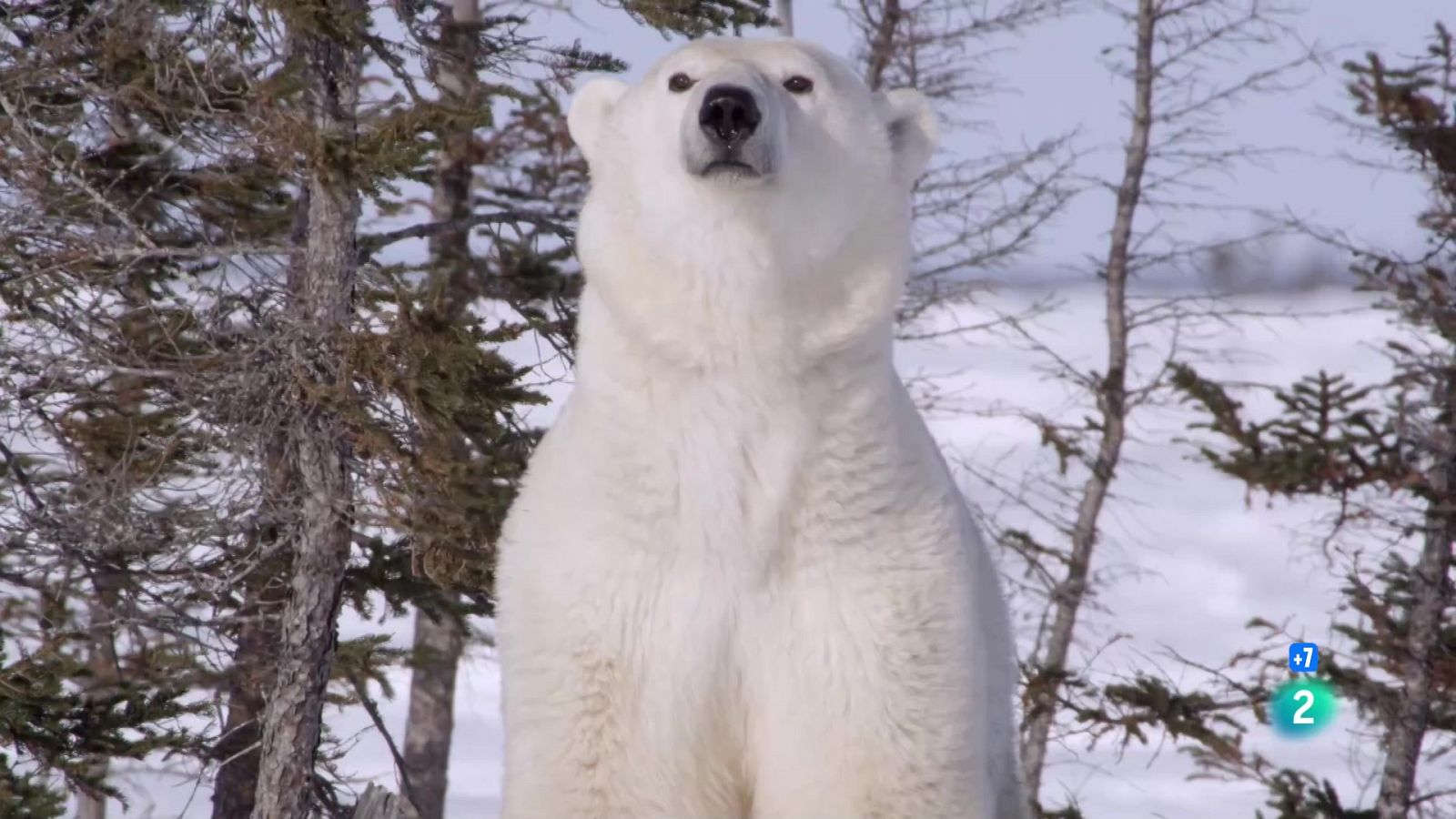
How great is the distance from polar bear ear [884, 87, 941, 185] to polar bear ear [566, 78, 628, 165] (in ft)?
1.84

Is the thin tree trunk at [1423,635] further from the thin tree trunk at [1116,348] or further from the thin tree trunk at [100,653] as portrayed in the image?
the thin tree trunk at [100,653]

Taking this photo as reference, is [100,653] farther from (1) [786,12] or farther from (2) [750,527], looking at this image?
(2) [750,527]

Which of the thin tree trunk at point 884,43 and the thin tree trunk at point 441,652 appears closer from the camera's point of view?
the thin tree trunk at point 441,652

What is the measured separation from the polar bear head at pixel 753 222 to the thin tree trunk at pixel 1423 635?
24.6 feet

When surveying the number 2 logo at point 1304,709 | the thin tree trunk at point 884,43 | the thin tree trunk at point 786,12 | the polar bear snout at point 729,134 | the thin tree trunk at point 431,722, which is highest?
the thin tree trunk at point 884,43

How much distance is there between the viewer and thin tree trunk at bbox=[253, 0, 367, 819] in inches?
280

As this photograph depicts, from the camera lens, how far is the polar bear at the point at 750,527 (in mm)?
3080

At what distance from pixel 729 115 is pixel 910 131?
62 centimetres

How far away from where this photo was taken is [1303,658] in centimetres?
985

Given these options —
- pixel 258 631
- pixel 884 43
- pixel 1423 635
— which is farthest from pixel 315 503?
pixel 884 43

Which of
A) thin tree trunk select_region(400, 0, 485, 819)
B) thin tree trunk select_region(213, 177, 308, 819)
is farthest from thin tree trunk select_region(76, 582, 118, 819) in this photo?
→ thin tree trunk select_region(400, 0, 485, 819)

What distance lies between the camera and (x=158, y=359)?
793 cm

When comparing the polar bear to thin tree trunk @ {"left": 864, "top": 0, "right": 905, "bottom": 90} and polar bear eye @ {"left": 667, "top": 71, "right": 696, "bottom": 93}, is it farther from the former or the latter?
thin tree trunk @ {"left": 864, "top": 0, "right": 905, "bottom": 90}

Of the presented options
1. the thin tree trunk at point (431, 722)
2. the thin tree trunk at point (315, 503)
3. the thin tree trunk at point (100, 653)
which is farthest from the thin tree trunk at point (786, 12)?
the thin tree trunk at point (431, 722)
